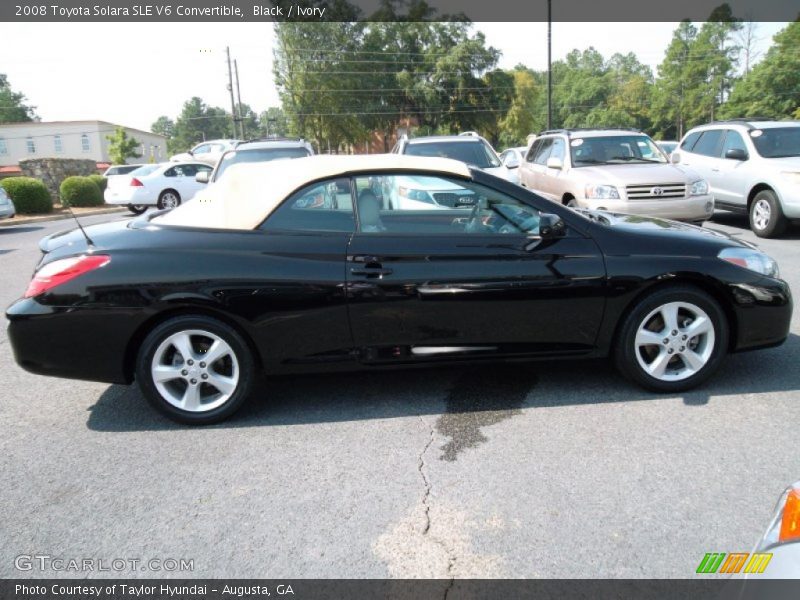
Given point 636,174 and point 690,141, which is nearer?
point 636,174

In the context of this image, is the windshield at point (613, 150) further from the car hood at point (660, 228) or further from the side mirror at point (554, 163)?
the car hood at point (660, 228)

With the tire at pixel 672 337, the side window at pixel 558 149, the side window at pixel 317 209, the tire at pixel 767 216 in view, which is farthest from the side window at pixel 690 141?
the side window at pixel 317 209

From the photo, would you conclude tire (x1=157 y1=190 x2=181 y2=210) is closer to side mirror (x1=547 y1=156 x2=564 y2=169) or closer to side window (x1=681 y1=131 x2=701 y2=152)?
side mirror (x1=547 y1=156 x2=564 y2=169)

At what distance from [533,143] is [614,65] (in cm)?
12182

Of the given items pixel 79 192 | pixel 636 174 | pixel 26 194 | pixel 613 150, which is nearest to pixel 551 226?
pixel 636 174

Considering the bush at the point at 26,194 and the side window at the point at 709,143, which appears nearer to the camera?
the side window at the point at 709,143

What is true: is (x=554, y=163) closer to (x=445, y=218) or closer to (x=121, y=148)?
(x=445, y=218)

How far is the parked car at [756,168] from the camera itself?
380 inches

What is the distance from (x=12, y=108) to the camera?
10319cm

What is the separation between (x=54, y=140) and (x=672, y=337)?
92823 mm

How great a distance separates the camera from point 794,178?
31.3 ft

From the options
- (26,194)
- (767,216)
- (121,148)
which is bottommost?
(767,216)

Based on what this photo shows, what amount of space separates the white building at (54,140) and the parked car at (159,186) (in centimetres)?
6551

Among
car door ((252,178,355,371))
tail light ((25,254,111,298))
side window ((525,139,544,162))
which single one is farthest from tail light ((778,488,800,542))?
side window ((525,139,544,162))
